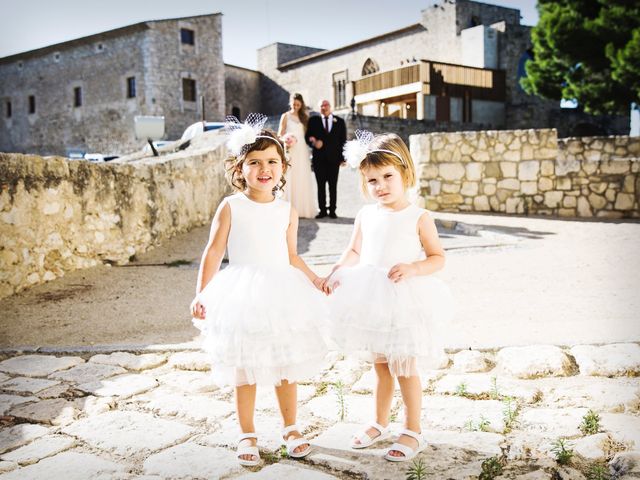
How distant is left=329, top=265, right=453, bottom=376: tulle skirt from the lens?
206cm

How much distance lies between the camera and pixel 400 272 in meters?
2.06

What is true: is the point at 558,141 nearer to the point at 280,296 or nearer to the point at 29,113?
the point at 280,296

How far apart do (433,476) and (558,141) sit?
8.43 m

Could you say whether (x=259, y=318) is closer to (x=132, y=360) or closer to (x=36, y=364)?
(x=132, y=360)

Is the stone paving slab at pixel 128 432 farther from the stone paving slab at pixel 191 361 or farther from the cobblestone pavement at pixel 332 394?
the stone paving slab at pixel 191 361

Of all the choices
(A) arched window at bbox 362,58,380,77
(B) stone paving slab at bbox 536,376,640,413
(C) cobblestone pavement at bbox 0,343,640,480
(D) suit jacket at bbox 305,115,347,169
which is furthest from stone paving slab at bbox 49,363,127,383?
(A) arched window at bbox 362,58,380,77

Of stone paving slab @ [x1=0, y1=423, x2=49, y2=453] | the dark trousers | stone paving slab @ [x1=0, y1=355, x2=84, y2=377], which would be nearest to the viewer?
stone paving slab @ [x1=0, y1=423, x2=49, y2=453]

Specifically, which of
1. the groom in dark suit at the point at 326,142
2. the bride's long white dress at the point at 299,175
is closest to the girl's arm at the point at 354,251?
the bride's long white dress at the point at 299,175

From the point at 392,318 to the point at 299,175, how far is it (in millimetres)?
6513

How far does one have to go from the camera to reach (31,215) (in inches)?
189

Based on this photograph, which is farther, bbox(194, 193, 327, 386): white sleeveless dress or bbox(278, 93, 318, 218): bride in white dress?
bbox(278, 93, 318, 218): bride in white dress

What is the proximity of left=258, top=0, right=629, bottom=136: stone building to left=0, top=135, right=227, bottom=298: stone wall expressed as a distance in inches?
610

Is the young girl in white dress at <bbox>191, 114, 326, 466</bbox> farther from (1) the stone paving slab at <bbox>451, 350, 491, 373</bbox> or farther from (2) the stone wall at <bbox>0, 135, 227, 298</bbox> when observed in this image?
(2) the stone wall at <bbox>0, 135, 227, 298</bbox>

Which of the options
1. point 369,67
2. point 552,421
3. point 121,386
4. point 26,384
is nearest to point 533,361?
point 552,421
